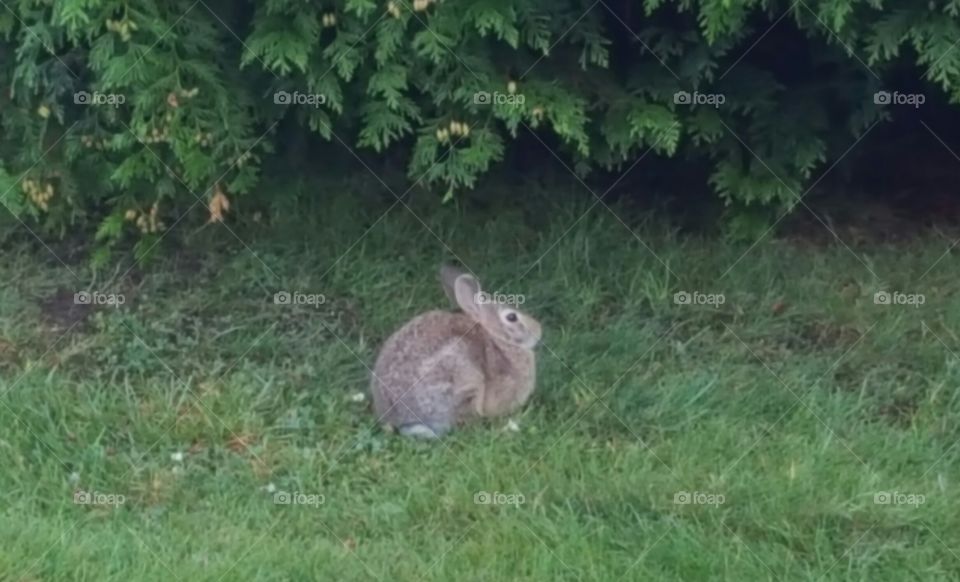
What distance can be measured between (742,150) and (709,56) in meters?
0.60

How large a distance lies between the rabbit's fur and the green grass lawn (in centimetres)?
10

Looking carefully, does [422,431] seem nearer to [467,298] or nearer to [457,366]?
[457,366]

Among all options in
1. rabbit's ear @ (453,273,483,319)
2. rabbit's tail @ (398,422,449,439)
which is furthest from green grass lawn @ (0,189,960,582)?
rabbit's ear @ (453,273,483,319)

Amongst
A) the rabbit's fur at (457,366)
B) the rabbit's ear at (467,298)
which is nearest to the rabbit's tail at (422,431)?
the rabbit's fur at (457,366)

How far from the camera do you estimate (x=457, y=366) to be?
20.0 feet

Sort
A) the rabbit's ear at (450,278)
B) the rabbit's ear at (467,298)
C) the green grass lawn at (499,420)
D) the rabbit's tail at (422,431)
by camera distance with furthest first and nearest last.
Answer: the rabbit's ear at (450,278) < the rabbit's ear at (467,298) < the rabbit's tail at (422,431) < the green grass lawn at (499,420)

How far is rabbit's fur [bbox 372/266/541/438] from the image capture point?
602 centimetres

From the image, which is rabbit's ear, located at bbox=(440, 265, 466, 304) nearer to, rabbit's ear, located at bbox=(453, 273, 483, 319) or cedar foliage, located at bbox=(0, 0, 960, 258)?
rabbit's ear, located at bbox=(453, 273, 483, 319)

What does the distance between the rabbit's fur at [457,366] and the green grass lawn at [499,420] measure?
99 mm

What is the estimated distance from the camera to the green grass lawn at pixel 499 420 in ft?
17.1

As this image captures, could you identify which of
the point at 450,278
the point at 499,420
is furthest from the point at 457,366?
the point at 450,278

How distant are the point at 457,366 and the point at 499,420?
269mm

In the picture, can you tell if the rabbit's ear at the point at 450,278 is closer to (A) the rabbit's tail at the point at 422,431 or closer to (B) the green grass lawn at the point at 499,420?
(B) the green grass lawn at the point at 499,420

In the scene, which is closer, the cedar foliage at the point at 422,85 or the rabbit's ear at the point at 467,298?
the rabbit's ear at the point at 467,298
